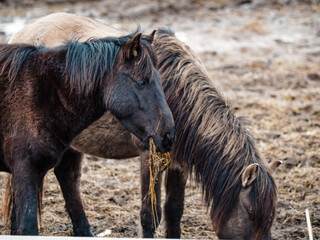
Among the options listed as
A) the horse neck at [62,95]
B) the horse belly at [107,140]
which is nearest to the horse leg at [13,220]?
the horse belly at [107,140]

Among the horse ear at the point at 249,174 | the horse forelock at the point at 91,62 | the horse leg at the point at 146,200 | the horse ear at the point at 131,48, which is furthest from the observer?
the horse leg at the point at 146,200

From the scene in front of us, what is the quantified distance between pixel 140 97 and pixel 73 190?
1.79m

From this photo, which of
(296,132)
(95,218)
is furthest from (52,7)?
(95,218)

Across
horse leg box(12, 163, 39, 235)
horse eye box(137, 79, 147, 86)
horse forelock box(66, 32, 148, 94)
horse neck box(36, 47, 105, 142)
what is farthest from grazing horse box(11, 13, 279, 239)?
horse leg box(12, 163, 39, 235)

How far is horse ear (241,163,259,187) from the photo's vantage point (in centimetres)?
349

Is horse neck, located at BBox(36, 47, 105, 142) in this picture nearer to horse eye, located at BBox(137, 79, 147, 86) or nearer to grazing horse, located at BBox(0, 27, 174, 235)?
grazing horse, located at BBox(0, 27, 174, 235)

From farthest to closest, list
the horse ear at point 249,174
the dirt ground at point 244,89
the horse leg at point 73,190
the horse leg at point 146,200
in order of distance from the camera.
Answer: the dirt ground at point 244,89 → the horse leg at point 73,190 → the horse leg at point 146,200 → the horse ear at point 249,174

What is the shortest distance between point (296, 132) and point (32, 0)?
11.3 meters

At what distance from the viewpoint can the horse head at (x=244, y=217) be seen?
11.6 ft

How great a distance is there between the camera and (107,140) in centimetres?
454

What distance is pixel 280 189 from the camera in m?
5.46

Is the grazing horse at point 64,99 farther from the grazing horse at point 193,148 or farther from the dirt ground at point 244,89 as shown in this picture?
the dirt ground at point 244,89

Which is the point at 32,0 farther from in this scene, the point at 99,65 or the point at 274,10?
the point at 99,65

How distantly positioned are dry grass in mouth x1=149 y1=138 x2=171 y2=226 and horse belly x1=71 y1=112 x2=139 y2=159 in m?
0.51
